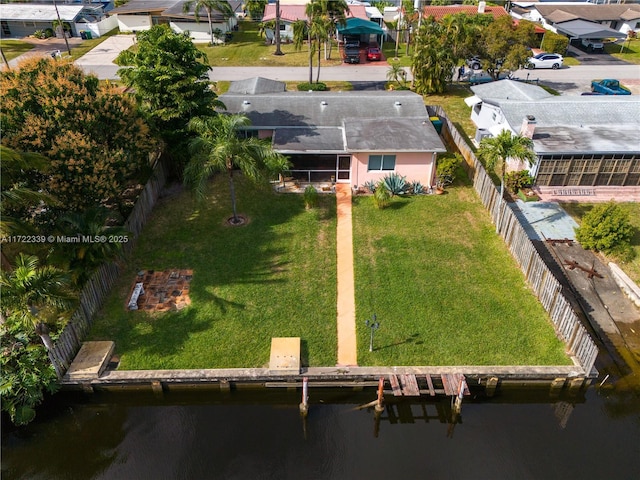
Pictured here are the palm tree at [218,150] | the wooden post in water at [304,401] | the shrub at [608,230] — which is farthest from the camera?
the shrub at [608,230]

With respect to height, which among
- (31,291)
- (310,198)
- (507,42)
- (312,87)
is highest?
(507,42)

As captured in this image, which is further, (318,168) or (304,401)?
(318,168)

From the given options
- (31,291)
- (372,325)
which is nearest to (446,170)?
(372,325)

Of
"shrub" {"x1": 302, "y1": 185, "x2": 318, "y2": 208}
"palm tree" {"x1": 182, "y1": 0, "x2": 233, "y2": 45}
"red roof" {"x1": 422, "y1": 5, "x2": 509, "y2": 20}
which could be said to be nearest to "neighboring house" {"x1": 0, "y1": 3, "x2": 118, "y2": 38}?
"palm tree" {"x1": 182, "y1": 0, "x2": 233, "y2": 45}

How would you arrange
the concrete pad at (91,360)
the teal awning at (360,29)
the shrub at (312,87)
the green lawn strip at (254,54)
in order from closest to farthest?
the concrete pad at (91,360) → the shrub at (312,87) → the green lawn strip at (254,54) → the teal awning at (360,29)

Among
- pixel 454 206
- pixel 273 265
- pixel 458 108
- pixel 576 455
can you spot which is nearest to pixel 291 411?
pixel 273 265

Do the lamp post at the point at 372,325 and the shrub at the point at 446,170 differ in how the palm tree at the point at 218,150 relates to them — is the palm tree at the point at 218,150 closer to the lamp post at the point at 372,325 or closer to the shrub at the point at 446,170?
the lamp post at the point at 372,325

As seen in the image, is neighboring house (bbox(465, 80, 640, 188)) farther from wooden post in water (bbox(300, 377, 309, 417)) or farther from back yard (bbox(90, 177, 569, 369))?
wooden post in water (bbox(300, 377, 309, 417))

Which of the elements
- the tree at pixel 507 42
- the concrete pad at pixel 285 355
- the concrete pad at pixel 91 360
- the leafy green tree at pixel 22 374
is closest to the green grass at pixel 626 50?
the tree at pixel 507 42

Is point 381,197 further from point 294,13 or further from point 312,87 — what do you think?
point 294,13
